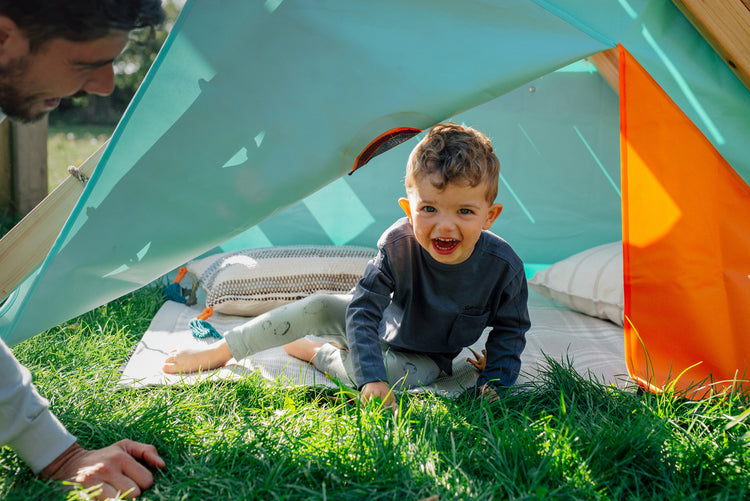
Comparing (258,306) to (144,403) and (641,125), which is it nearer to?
(144,403)

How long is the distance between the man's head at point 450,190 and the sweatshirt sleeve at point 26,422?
33.3 inches

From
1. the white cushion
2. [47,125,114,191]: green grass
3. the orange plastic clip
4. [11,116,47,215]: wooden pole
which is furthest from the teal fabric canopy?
[47,125,114,191]: green grass

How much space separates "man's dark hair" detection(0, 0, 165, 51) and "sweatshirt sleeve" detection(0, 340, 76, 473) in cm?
53

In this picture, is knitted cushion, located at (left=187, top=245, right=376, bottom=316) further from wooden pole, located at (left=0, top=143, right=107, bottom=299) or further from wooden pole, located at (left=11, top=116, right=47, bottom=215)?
wooden pole, located at (left=11, top=116, right=47, bottom=215)

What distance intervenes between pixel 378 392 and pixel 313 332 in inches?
14.8

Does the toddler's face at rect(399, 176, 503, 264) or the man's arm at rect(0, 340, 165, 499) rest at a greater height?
the man's arm at rect(0, 340, 165, 499)

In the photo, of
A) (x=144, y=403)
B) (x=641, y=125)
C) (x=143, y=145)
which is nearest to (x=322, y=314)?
(x=144, y=403)

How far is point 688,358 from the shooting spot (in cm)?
151

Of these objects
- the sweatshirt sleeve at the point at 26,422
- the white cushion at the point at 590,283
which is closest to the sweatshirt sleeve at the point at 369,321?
the sweatshirt sleeve at the point at 26,422

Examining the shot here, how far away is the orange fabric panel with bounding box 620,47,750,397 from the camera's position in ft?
4.57

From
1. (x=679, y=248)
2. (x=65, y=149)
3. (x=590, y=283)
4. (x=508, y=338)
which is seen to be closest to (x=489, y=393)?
(x=508, y=338)

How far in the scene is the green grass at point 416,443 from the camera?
3.38 ft

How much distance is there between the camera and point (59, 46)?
106cm

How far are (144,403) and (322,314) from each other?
525 mm
